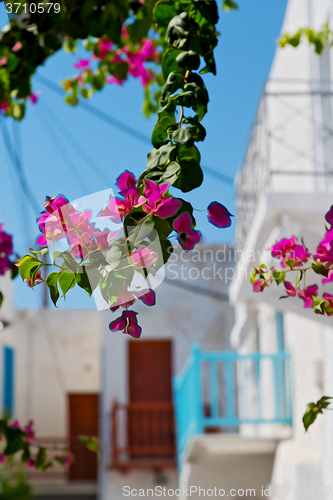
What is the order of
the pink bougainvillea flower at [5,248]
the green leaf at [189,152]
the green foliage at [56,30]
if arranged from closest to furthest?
the green leaf at [189,152] < the pink bougainvillea flower at [5,248] < the green foliage at [56,30]

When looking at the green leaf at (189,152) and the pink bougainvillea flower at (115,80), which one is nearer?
the green leaf at (189,152)

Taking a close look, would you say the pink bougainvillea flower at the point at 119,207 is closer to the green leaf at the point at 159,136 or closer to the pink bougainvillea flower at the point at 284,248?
the green leaf at the point at 159,136

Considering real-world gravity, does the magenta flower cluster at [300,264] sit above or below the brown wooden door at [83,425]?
above

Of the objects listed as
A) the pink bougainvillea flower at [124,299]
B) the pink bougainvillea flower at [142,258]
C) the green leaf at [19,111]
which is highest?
the green leaf at [19,111]

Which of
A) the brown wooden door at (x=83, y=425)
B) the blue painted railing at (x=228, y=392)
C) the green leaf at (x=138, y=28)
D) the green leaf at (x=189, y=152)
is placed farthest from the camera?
the brown wooden door at (x=83, y=425)

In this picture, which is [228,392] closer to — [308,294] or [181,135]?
[308,294]

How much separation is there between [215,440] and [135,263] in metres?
4.27

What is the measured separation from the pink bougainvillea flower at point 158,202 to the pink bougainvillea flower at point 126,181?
0.19 ft

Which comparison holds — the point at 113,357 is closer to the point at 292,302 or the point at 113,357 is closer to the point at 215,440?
the point at 215,440

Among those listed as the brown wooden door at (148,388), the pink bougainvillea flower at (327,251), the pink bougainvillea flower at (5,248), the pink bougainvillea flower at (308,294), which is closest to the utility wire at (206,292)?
the brown wooden door at (148,388)

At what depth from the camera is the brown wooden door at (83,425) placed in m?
9.90

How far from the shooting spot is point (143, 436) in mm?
8117

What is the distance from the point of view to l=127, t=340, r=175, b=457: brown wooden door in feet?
26.6

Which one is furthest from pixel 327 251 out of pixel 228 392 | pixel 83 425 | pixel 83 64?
pixel 83 425
